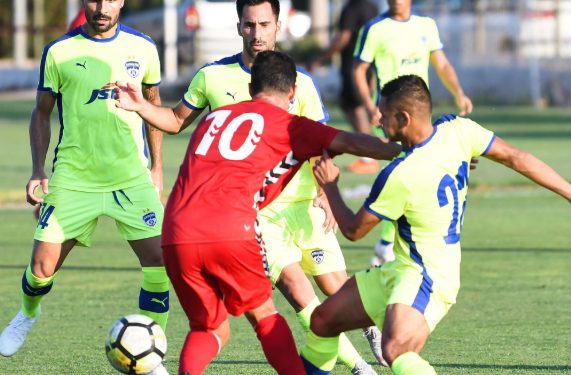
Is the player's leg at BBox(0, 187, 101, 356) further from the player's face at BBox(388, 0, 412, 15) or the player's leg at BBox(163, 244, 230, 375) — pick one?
the player's face at BBox(388, 0, 412, 15)

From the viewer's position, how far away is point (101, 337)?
28.5ft

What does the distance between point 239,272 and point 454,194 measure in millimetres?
1051

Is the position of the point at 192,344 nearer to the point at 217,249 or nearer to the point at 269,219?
the point at 217,249

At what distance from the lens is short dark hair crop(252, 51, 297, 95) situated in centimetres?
630

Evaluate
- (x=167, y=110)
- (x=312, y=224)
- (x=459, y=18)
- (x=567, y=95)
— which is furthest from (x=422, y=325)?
(x=459, y=18)

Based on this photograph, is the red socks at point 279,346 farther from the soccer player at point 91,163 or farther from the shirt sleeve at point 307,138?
the soccer player at point 91,163

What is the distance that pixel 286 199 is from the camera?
7266mm

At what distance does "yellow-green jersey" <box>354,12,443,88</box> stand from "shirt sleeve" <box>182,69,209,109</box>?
4597 mm

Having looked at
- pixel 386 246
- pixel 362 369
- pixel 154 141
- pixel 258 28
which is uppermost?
pixel 258 28

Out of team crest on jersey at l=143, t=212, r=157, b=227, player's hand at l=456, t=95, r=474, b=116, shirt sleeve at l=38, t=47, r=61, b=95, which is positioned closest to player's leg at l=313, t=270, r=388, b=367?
team crest on jersey at l=143, t=212, r=157, b=227

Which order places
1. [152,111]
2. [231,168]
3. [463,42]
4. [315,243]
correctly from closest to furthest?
[231,168] → [152,111] → [315,243] → [463,42]

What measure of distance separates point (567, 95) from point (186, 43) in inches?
523

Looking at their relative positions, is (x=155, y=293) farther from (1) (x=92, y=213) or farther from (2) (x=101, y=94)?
(2) (x=101, y=94)

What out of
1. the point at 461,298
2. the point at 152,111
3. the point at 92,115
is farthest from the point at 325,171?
the point at 461,298
